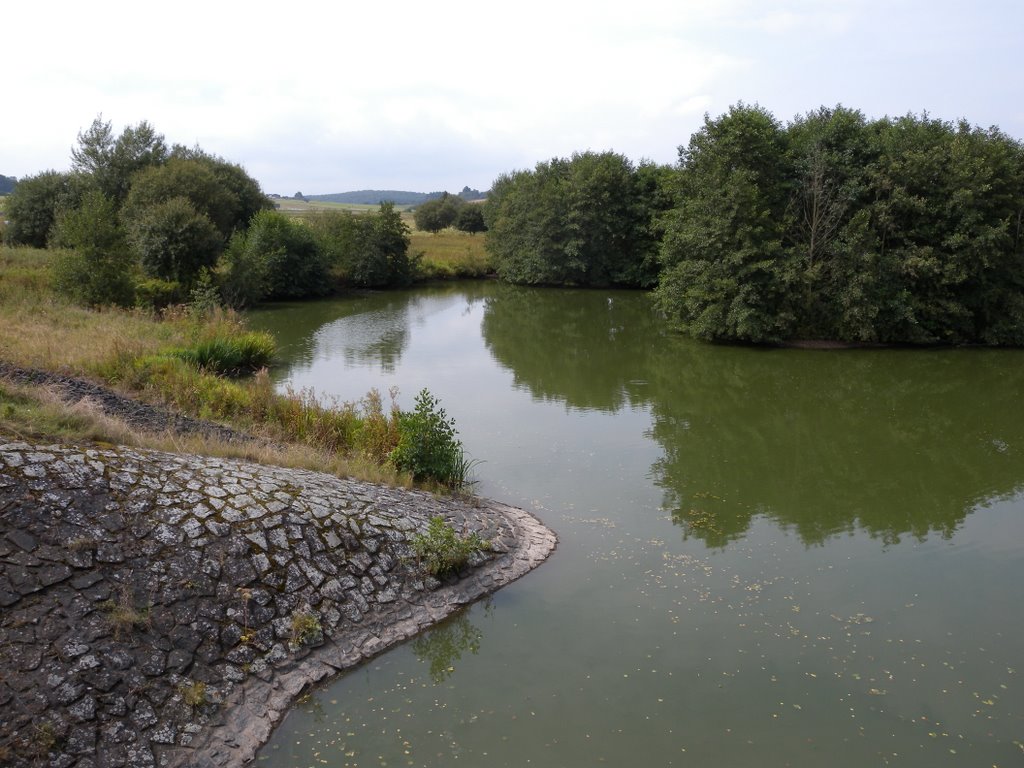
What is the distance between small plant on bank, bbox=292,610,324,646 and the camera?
7.41 m

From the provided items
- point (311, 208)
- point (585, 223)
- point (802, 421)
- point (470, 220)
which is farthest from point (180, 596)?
point (311, 208)

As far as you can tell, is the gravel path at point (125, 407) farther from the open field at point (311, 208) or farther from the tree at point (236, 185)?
the open field at point (311, 208)

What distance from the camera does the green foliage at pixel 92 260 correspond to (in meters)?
23.9

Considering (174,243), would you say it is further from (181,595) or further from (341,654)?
(341,654)

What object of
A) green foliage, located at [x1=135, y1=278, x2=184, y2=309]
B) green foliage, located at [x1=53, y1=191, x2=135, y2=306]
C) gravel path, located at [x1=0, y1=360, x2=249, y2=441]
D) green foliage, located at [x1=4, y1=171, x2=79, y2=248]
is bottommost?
gravel path, located at [x1=0, y1=360, x2=249, y2=441]

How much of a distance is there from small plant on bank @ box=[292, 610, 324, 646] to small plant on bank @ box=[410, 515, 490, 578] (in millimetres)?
1626

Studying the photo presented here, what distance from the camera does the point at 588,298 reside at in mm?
41719

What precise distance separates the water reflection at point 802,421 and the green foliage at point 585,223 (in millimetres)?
13279

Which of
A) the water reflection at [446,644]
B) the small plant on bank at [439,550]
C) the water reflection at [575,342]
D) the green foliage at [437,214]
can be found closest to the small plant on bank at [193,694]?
the water reflection at [446,644]

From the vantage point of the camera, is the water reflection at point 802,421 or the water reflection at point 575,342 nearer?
the water reflection at point 802,421

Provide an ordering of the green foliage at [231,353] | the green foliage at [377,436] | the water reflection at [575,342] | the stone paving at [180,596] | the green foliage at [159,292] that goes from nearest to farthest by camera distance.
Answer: the stone paving at [180,596]
the green foliage at [377,436]
the green foliage at [231,353]
the water reflection at [575,342]
the green foliage at [159,292]

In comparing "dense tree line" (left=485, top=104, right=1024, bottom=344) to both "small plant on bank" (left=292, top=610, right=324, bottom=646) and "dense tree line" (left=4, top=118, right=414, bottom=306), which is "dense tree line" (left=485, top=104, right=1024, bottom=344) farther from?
"small plant on bank" (left=292, top=610, right=324, bottom=646)

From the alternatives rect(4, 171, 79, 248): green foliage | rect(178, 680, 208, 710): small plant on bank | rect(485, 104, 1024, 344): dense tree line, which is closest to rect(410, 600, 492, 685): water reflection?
rect(178, 680, 208, 710): small plant on bank

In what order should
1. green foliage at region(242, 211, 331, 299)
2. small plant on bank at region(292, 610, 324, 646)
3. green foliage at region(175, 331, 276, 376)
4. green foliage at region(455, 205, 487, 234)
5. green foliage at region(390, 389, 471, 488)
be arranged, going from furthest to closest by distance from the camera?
green foliage at region(455, 205, 487, 234)
green foliage at region(242, 211, 331, 299)
green foliage at region(175, 331, 276, 376)
green foliage at region(390, 389, 471, 488)
small plant on bank at region(292, 610, 324, 646)
